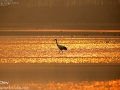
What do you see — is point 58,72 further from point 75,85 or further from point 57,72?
point 75,85

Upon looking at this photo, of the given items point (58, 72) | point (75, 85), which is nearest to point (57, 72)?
point (58, 72)

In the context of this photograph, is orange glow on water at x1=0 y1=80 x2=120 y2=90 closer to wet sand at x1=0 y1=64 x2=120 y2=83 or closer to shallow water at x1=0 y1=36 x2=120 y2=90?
shallow water at x1=0 y1=36 x2=120 y2=90

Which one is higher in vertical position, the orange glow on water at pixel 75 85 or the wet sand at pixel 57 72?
the wet sand at pixel 57 72

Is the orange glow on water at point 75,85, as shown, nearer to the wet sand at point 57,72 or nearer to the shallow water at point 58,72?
the shallow water at point 58,72

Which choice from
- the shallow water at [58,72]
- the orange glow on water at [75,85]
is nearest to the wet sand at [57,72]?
the shallow water at [58,72]

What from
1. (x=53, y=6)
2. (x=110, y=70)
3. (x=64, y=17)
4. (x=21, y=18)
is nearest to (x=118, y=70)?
(x=110, y=70)

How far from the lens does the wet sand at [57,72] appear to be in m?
18.9

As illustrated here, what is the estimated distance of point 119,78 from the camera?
19.3 m

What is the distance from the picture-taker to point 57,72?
20.3 meters

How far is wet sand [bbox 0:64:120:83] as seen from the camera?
18.9m

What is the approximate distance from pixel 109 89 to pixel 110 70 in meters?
4.19

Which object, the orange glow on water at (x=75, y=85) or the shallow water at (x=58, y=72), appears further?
the shallow water at (x=58, y=72)

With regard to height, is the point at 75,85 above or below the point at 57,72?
below

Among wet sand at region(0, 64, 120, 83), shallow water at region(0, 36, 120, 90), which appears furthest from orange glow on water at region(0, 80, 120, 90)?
wet sand at region(0, 64, 120, 83)
